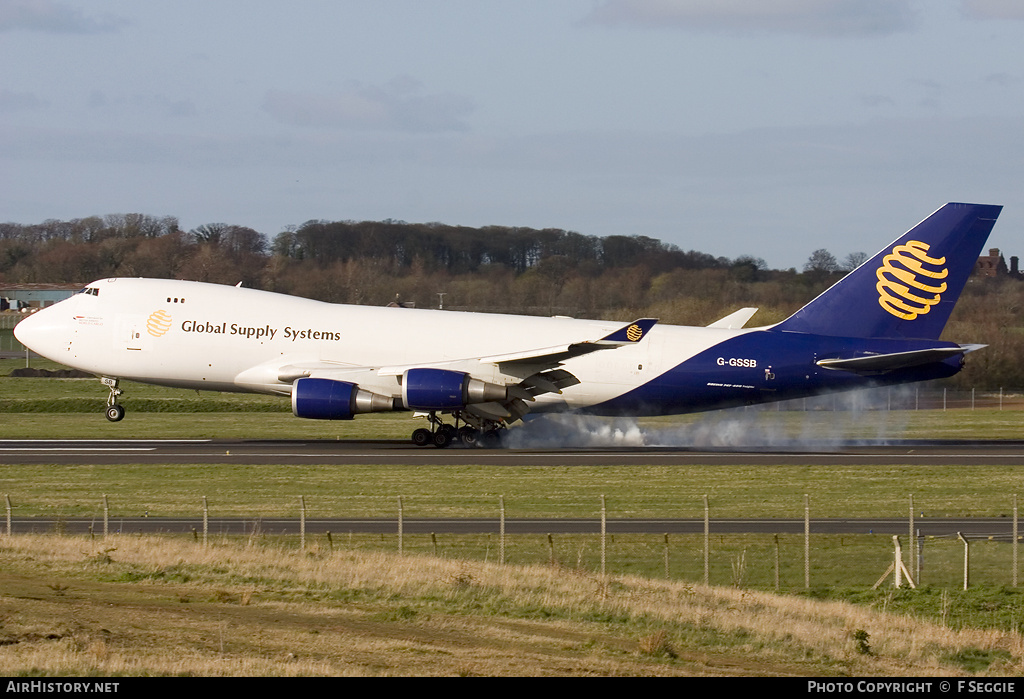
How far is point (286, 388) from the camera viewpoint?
134 ft

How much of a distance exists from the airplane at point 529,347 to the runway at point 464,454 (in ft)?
5.35

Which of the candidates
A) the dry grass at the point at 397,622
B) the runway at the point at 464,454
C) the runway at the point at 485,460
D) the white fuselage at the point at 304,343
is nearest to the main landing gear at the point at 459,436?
the runway at the point at 464,454

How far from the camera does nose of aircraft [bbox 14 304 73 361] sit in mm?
42906

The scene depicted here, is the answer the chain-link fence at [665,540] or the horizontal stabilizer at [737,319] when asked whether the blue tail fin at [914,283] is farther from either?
the chain-link fence at [665,540]

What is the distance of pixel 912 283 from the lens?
134 ft

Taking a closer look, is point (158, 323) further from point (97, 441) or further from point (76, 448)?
point (97, 441)

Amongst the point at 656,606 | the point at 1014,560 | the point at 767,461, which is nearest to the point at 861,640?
the point at 656,606

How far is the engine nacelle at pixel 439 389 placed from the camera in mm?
38906

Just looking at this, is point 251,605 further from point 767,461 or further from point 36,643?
point 767,461

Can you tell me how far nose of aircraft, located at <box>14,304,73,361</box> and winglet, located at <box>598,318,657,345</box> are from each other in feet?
64.3

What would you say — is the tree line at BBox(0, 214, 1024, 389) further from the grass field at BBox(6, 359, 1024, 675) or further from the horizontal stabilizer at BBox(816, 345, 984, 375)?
the grass field at BBox(6, 359, 1024, 675)

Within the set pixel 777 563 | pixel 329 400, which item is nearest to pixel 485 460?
pixel 329 400

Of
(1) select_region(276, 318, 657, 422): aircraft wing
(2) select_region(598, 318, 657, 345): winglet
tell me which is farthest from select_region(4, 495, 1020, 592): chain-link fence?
(1) select_region(276, 318, 657, 422): aircraft wing

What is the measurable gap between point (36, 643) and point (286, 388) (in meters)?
28.1
